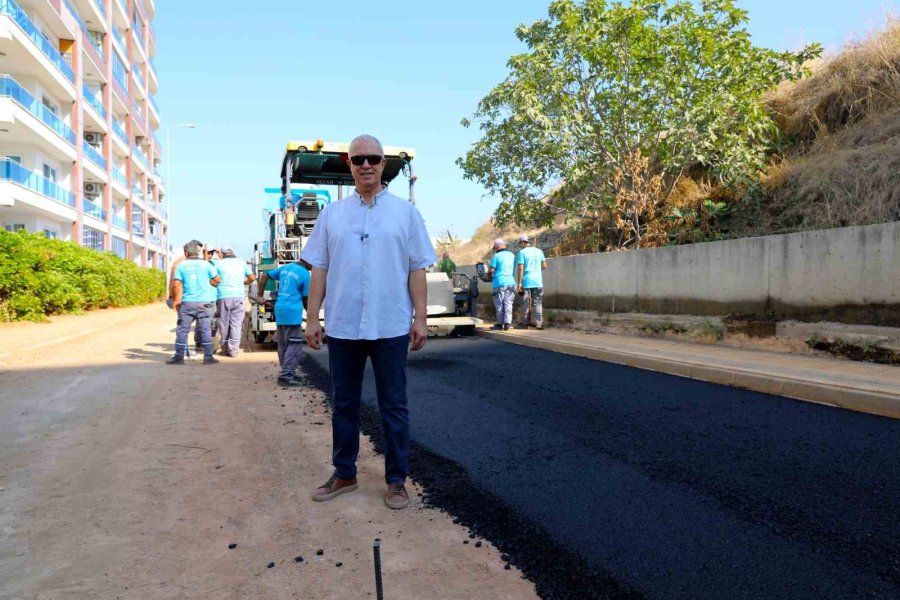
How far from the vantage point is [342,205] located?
3.59m

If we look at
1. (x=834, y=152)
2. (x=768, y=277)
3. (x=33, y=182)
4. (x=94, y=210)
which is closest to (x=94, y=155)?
(x=94, y=210)

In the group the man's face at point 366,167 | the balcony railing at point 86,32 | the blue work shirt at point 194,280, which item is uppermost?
the balcony railing at point 86,32

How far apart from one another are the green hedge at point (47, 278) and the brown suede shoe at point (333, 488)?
1385cm

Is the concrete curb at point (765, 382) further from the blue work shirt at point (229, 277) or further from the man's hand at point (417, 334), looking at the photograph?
the blue work shirt at point (229, 277)

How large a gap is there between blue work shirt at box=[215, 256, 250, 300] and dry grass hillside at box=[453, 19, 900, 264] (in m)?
8.02

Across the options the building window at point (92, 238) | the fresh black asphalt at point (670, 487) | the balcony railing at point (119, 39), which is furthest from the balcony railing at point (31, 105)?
the fresh black asphalt at point (670, 487)

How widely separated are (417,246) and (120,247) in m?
42.6

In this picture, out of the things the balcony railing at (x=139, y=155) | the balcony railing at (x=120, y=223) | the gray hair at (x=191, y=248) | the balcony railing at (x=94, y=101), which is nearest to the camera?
the gray hair at (x=191, y=248)

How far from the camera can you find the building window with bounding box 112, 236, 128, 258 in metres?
39.3

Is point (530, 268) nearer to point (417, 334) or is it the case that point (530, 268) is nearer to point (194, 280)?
point (194, 280)

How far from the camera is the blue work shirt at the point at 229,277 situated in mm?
9898

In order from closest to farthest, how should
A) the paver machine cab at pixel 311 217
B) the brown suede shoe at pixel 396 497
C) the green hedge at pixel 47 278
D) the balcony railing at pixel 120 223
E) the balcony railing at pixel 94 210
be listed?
the brown suede shoe at pixel 396 497 < the paver machine cab at pixel 311 217 < the green hedge at pixel 47 278 < the balcony railing at pixel 94 210 < the balcony railing at pixel 120 223

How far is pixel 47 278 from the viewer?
15492 millimetres

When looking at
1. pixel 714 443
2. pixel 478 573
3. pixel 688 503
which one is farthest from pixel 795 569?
pixel 714 443
